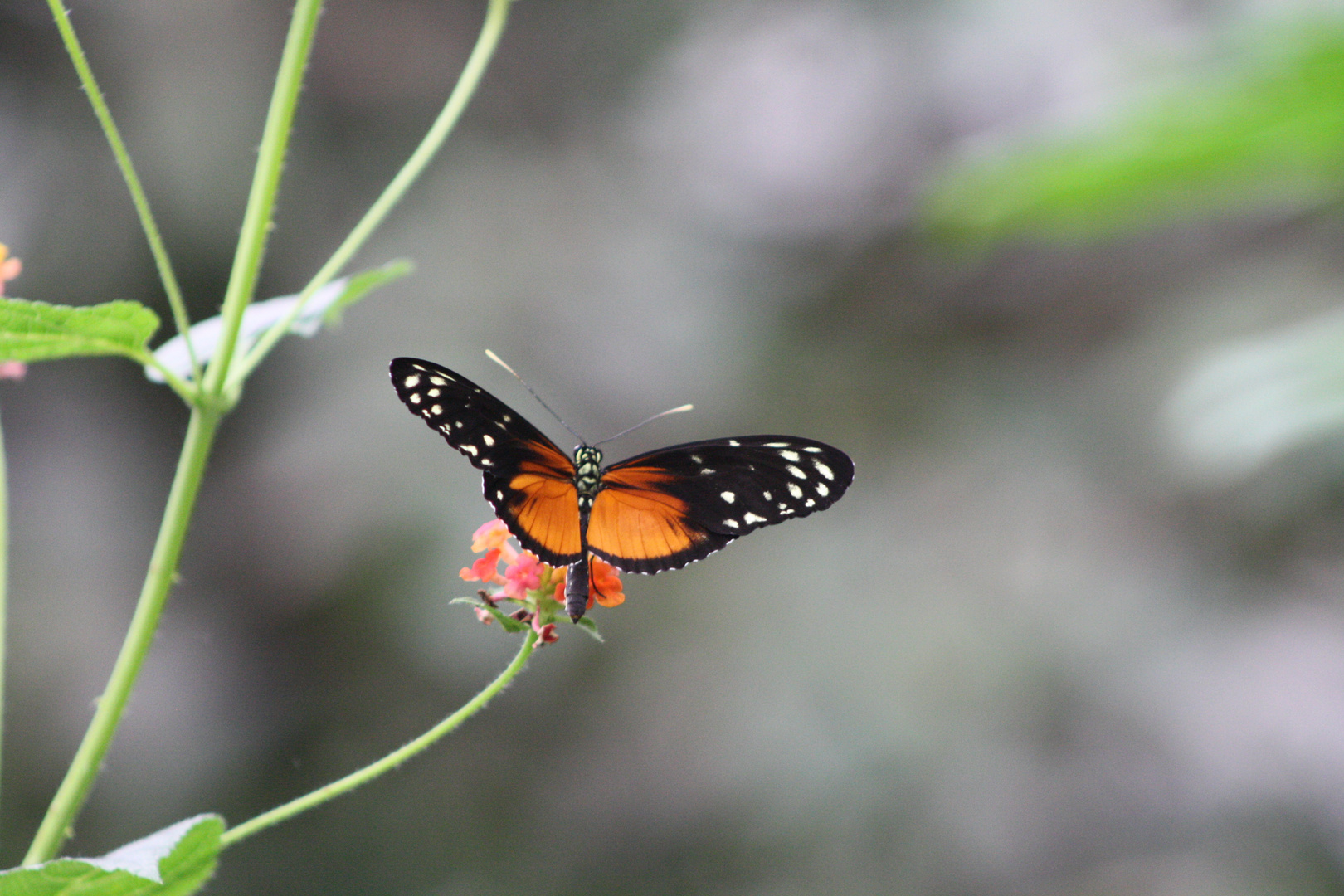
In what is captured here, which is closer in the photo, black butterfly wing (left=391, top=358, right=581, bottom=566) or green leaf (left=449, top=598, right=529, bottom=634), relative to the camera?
green leaf (left=449, top=598, right=529, bottom=634)

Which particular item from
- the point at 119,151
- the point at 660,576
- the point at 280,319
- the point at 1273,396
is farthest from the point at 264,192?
the point at 660,576

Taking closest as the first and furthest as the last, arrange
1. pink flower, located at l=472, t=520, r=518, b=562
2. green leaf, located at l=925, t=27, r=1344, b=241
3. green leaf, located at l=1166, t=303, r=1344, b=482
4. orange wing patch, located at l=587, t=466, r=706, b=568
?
1. green leaf, located at l=925, t=27, r=1344, b=241
2. green leaf, located at l=1166, t=303, r=1344, b=482
3. pink flower, located at l=472, t=520, r=518, b=562
4. orange wing patch, located at l=587, t=466, r=706, b=568

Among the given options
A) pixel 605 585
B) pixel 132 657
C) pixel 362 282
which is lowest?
pixel 132 657

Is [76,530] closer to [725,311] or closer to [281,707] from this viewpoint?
[281,707]

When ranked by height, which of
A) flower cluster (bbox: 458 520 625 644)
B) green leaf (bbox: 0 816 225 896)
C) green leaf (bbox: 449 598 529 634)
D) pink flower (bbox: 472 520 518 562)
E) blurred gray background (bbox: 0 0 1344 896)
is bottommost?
green leaf (bbox: 0 816 225 896)

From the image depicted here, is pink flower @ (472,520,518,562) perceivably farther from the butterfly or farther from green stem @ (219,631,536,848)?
green stem @ (219,631,536,848)

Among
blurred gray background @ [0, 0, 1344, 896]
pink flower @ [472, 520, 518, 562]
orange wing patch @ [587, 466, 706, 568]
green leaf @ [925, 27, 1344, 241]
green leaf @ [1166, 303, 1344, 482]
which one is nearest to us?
green leaf @ [925, 27, 1344, 241]

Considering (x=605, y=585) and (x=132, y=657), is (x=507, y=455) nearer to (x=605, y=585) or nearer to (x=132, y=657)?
(x=605, y=585)

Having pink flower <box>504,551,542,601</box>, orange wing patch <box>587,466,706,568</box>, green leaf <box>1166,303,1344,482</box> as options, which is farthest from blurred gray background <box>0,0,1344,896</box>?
pink flower <box>504,551,542,601</box>
